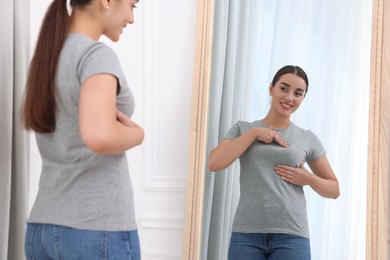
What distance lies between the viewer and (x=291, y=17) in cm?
231

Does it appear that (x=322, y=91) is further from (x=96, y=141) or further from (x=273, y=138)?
(x=96, y=141)

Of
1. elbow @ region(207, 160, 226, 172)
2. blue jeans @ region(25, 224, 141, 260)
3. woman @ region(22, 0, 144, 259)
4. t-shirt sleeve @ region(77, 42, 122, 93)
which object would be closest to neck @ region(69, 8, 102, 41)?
woman @ region(22, 0, 144, 259)

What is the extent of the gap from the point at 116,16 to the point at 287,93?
3.39 feet

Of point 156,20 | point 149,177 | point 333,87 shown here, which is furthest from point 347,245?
point 156,20

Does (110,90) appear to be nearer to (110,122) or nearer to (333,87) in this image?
(110,122)

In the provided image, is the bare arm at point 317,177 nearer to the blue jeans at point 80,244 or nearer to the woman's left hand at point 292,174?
the woman's left hand at point 292,174

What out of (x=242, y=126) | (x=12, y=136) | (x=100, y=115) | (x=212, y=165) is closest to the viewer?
(x=100, y=115)

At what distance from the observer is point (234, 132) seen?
2.32 metres

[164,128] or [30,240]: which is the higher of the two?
[164,128]

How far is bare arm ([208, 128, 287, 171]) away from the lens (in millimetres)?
2207

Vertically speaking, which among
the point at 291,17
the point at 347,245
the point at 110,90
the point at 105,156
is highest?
the point at 291,17

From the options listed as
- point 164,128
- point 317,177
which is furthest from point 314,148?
point 164,128

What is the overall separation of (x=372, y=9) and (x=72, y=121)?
4.98 ft

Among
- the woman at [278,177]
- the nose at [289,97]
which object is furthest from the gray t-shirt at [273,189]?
the nose at [289,97]
